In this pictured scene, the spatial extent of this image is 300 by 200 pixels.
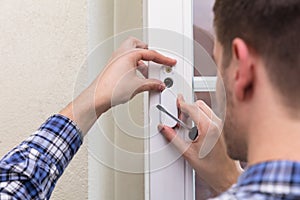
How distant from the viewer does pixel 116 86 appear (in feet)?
3.05

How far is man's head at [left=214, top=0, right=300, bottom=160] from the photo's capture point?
0.59 m

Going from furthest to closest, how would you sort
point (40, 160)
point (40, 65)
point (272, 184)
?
1. point (40, 65)
2. point (40, 160)
3. point (272, 184)

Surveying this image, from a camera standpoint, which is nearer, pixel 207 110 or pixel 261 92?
pixel 261 92

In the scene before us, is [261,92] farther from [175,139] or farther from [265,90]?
[175,139]

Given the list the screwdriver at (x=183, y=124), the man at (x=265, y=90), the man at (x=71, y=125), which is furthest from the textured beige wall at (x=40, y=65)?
the man at (x=265, y=90)

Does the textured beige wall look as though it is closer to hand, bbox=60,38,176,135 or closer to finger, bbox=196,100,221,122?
hand, bbox=60,38,176,135

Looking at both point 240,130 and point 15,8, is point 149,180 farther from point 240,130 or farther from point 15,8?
point 15,8

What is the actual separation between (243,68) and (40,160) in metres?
Result: 0.46

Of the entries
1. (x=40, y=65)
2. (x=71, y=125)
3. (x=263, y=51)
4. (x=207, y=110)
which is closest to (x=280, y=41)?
(x=263, y=51)

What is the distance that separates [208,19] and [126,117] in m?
0.27

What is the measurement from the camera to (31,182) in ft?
2.84

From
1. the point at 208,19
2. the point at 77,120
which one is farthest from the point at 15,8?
the point at 208,19

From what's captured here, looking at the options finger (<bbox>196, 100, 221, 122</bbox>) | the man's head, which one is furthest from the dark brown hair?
finger (<bbox>196, 100, 221, 122</bbox>)

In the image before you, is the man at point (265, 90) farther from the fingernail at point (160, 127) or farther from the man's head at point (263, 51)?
the fingernail at point (160, 127)
